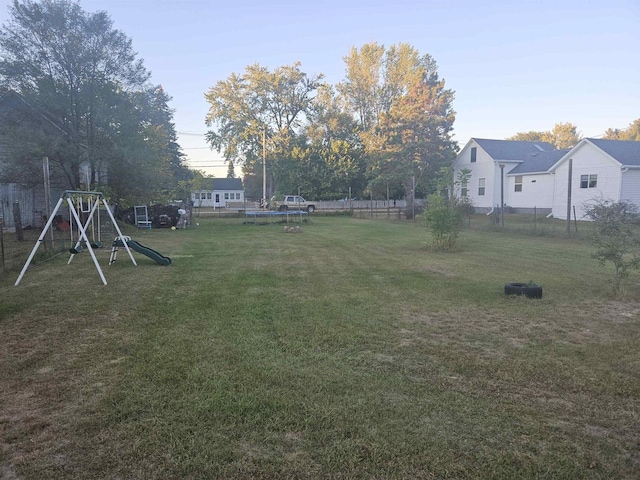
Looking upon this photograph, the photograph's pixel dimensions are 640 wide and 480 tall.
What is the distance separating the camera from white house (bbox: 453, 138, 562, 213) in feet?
86.4

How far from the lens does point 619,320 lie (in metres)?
5.41

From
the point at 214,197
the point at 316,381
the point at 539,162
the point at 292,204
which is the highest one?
the point at 539,162

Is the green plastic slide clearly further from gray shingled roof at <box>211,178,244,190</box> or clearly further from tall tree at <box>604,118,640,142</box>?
tall tree at <box>604,118,640,142</box>

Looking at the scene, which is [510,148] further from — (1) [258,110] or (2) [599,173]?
(1) [258,110]

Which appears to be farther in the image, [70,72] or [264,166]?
[264,166]

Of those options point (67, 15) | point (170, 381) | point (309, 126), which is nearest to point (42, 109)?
point (67, 15)

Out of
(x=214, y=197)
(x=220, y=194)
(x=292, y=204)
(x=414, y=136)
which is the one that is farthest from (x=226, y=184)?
(x=414, y=136)

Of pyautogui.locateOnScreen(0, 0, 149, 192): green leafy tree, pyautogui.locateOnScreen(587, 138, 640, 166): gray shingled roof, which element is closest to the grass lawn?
pyautogui.locateOnScreen(0, 0, 149, 192): green leafy tree

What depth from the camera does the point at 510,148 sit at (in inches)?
1217

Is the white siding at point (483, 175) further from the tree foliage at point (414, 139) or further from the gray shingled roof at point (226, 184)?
the gray shingled roof at point (226, 184)

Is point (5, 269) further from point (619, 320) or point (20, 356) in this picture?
point (619, 320)

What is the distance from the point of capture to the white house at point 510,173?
86.4 feet

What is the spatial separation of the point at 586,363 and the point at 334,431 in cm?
270

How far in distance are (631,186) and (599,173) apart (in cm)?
157
